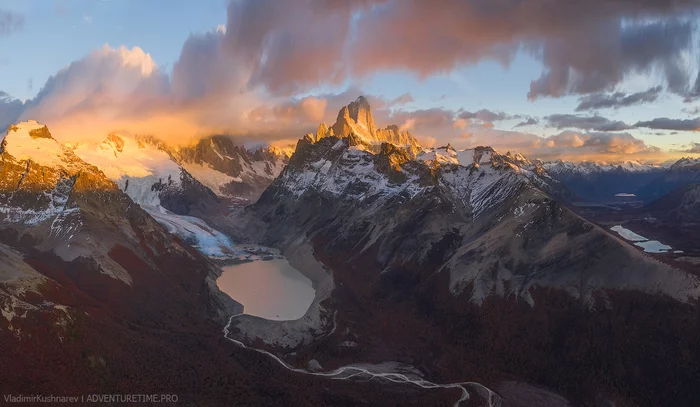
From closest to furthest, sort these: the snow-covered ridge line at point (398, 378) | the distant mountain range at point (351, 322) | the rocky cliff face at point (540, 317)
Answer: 1. the distant mountain range at point (351, 322)
2. the snow-covered ridge line at point (398, 378)
3. the rocky cliff face at point (540, 317)

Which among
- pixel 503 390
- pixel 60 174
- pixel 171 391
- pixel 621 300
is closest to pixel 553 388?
pixel 503 390

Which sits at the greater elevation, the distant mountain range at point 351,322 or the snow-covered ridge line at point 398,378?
the distant mountain range at point 351,322

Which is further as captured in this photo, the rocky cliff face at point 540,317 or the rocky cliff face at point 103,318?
the rocky cliff face at point 540,317

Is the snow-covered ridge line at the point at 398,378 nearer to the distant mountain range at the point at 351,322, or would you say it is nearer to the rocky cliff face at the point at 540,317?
the distant mountain range at the point at 351,322

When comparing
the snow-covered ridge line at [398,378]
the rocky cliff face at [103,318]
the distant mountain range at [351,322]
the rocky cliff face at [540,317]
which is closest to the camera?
the rocky cliff face at [103,318]

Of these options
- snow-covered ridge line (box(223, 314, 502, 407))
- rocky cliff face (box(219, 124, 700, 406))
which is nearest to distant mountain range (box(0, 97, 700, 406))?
rocky cliff face (box(219, 124, 700, 406))

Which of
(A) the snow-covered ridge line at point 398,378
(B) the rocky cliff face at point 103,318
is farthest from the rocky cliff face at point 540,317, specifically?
(B) the rocky cliff face at point 103,318

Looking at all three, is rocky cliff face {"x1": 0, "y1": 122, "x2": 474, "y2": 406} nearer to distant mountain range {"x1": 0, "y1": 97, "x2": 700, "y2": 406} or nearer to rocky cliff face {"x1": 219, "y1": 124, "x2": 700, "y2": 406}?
distant mountain range {"x1": 0, "y1": 97, "x2": 700, "y2": 406}

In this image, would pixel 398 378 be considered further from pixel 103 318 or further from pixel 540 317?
pixel 103 318

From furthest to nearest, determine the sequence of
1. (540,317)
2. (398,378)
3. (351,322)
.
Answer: (351,322) → (540,317) → (398,378)

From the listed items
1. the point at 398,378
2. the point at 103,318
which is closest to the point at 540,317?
the point at 398,378

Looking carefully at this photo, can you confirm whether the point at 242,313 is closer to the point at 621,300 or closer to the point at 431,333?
the point at 431,333
